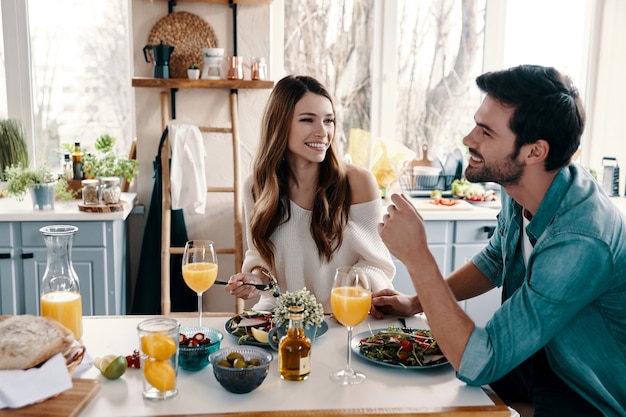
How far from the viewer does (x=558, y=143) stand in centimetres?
153

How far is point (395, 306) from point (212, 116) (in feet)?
6.72

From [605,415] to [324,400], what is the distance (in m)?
0.68

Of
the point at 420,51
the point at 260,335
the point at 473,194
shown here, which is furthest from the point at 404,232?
the point at 420,51

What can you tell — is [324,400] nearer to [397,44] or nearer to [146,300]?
[146,300]

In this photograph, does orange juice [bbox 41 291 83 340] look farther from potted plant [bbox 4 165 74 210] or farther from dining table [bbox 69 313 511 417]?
potted plant [bbox 4 165 74 210]

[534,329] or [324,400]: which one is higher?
[534,329]

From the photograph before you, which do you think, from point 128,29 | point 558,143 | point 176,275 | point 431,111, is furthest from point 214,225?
point 558,143

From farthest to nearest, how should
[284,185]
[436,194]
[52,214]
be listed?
[436,194] → [52,214] → [284,185]

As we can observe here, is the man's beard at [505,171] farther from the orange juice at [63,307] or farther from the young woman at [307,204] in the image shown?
the orange juice at [63,307]

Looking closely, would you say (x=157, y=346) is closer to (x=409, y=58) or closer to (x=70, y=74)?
(x=70, y=74)

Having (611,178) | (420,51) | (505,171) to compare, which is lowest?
(611,178)

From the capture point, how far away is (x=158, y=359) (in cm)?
126

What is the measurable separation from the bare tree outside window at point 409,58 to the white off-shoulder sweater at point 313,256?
5.94ft

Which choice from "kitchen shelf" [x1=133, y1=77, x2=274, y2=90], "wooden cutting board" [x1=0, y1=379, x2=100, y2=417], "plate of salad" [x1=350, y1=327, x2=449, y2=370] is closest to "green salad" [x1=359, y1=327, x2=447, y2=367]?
"plate of salad" [x1=350, y1=327, x2=449, y2=370]
